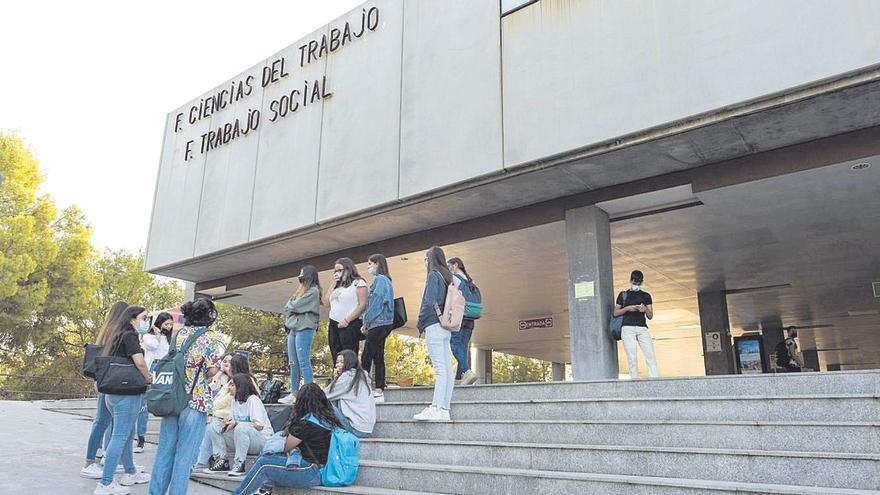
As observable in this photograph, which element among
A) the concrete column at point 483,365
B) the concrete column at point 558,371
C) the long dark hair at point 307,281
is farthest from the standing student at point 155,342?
the concrete column at point 558,371

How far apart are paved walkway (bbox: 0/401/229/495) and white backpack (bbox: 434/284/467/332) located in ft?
8.75

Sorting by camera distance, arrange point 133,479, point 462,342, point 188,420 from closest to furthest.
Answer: point 188,420, point 133,479, point 462,342

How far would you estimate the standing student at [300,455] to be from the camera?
194 inches

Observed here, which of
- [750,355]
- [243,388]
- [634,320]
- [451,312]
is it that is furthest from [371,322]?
[750,355]

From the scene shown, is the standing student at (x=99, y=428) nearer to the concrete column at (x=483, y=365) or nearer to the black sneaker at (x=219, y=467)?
the black sneaker at (x=219, y=467)

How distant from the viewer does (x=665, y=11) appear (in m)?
7.34

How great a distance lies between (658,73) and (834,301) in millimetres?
11602

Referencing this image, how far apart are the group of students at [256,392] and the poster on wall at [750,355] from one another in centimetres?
1022

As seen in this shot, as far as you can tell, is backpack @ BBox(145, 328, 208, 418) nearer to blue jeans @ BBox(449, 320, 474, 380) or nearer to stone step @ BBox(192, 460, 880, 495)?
stone step @ BBox(192, 460, 880, 495)

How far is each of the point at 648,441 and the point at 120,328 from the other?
4625mm

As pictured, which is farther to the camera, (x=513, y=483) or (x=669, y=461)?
(x=513, y=483)

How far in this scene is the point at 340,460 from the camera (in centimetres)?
509

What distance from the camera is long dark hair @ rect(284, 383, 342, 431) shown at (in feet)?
17.0

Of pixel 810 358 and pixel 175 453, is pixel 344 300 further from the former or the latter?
pixel 810 358
